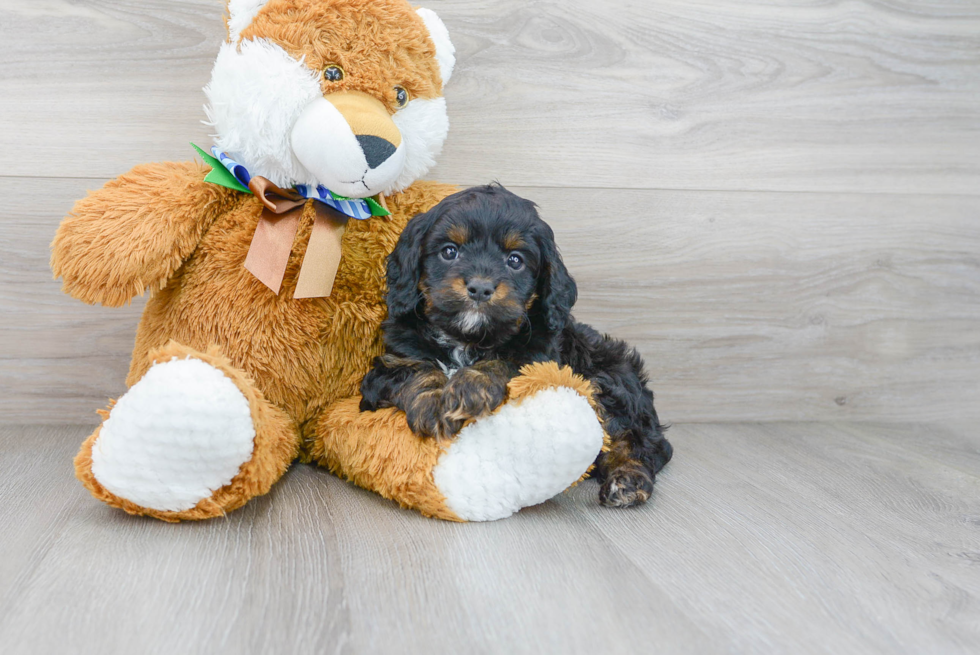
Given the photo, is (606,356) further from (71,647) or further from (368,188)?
(71,647)

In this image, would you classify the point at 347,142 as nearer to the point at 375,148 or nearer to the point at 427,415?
the point at 375,148

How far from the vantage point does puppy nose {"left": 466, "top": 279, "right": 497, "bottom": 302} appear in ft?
4.75

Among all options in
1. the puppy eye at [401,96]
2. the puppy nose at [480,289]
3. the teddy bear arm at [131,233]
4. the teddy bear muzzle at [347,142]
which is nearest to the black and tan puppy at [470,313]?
the puppy nose at [480,289]

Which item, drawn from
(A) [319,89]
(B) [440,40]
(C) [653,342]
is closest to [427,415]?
(A) [319,89]

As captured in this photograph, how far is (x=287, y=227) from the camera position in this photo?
1666mm

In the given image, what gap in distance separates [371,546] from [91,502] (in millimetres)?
639

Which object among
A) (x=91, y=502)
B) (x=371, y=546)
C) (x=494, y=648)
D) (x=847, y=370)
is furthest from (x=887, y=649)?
(x=847, y=370)

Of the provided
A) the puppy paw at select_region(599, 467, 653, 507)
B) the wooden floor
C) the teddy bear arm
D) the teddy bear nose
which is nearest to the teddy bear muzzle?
the teddy bear nose

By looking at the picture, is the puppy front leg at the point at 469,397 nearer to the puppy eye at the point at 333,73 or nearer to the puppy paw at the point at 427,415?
the puppy paw at the point at 427,415

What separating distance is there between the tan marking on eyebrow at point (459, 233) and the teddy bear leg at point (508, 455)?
0.97ft

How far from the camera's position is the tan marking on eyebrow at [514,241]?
5.05ft

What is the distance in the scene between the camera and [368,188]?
163cm

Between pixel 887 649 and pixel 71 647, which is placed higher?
pixel 887 649

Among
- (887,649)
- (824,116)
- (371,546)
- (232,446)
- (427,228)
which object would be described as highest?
(824,116)
